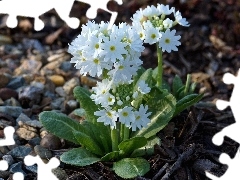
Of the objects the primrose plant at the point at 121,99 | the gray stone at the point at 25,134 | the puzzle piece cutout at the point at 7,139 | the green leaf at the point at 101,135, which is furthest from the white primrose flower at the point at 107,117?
the gray stone at the point at 25,134

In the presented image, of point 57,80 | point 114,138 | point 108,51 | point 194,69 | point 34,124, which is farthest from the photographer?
point 194,69

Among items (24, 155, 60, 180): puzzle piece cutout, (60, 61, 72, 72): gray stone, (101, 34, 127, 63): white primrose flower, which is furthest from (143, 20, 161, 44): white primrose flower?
(60, 61, 72, 72): gray stone

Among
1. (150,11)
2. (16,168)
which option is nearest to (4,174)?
(16,168)

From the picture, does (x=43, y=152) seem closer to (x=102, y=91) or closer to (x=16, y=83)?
(x=102, y=91)

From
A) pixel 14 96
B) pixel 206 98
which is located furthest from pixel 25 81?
pixel 206 98

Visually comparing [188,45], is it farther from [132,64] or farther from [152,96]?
[132,64]

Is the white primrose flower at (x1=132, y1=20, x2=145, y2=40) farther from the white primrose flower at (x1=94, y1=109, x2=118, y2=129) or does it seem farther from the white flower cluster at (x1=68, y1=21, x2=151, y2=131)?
the white primrose flower at (x1=94, y1=109, x2=118, y2=129)

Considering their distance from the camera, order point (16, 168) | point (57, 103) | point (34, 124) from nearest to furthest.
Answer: point (16, 168)
point (34, 124)
point (57, 103)
